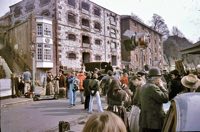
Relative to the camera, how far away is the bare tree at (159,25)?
524 centimetres

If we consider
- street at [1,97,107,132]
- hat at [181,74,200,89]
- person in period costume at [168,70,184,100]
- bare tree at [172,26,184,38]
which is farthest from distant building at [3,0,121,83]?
person in period costume at [168,70,184,100]

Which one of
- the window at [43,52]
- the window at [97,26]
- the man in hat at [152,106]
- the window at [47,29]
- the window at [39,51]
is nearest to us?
the window at [43,52]

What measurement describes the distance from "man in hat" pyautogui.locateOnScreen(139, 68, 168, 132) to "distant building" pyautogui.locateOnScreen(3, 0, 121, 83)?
0.71m

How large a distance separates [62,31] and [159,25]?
207 centimetres

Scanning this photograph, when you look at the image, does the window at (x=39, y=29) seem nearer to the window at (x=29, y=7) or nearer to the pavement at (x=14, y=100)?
the window at (x=29, y=7)

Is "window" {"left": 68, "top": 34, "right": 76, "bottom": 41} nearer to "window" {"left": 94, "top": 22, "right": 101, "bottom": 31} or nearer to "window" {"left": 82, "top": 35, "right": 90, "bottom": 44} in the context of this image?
"window" {"left": 82, "top": 35, "right": 90, "bottom": 44}

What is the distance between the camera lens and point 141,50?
213 inches

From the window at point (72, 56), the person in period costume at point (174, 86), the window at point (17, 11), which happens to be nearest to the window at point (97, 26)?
the window at point (72, 56)

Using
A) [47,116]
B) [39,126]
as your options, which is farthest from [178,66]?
[39,126]

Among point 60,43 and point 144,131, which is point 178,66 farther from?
point 60,43

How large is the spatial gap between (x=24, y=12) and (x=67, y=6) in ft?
1.71

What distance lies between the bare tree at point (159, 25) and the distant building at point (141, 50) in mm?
70

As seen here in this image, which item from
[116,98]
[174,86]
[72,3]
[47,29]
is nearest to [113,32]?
[72,3]

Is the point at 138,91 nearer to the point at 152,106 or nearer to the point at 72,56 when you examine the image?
the point at 152,106
